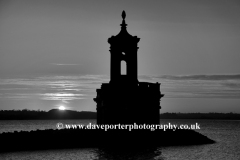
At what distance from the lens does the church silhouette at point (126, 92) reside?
36062 millimetres

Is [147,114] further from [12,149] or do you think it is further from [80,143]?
[12,149]

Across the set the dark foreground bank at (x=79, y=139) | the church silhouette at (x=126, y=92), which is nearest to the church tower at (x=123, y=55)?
the church silhouette at (x=126, y=92)

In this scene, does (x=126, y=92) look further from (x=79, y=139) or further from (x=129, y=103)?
(x=79, y=139)

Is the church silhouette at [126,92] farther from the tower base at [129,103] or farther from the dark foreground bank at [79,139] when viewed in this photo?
the dark foreground bank at [79,139]

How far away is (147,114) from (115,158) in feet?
27.4

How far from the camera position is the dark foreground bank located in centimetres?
3538

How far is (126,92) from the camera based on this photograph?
3609 centimetres

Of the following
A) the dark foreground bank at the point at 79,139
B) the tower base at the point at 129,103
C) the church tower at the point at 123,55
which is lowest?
the dark foreground bank at the point at 79,139

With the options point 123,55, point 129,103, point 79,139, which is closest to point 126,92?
point 129,103

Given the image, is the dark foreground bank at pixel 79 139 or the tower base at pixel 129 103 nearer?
the dark foreground bank at pixel 79 139

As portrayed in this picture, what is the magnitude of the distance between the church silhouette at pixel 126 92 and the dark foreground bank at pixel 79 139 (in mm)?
1143

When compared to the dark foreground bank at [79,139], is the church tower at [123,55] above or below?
above

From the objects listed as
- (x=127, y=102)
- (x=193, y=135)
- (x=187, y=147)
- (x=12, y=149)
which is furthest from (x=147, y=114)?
(x=12, y=149)

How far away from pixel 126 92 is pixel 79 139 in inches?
237
